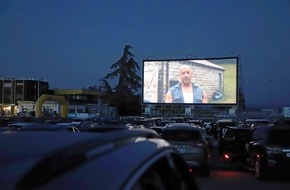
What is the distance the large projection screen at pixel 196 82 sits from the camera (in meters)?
56.5

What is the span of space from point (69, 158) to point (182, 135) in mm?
15308

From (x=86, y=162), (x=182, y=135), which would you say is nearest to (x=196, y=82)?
(x=182, y=135)

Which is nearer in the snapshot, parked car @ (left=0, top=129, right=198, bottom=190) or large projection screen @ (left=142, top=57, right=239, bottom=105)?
parked car @ (left=0, top=129, right=198, bottom=190)

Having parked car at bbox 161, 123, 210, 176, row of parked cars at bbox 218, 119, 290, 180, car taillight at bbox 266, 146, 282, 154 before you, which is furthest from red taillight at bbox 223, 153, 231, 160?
car taillight at bbox 266, 146, 282, 154

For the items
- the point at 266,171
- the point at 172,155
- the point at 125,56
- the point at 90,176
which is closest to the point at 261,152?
the point at 266,171

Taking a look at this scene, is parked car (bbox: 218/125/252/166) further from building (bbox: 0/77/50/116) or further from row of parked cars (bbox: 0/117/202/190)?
building (bbox: 0/77/50/116)

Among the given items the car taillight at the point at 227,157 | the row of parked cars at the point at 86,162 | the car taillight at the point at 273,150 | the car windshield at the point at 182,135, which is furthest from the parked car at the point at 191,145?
the row of parked cars at the point at 86,162

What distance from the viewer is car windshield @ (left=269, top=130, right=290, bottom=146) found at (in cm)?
Result: 1506

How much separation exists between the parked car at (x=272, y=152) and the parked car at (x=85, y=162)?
1210 centimetres

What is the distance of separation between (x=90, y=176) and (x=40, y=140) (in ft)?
2.12

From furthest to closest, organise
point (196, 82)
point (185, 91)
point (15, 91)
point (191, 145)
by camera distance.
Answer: point (15, 91) < point (185, 91) < point (196, 82) < point (191, 145)

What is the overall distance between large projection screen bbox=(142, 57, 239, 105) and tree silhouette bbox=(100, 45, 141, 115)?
36.2 m

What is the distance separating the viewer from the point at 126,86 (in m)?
101

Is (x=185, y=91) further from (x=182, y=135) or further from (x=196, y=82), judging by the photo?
(x=182, y=135)
